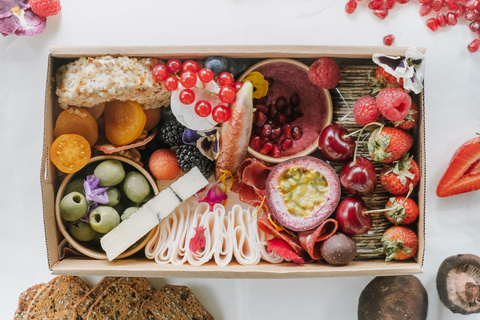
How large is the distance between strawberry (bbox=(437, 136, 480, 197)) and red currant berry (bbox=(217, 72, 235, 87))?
2.78 ft

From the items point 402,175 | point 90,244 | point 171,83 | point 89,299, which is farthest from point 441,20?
point 89,299

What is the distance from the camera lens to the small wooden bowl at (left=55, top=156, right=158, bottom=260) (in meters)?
1.30

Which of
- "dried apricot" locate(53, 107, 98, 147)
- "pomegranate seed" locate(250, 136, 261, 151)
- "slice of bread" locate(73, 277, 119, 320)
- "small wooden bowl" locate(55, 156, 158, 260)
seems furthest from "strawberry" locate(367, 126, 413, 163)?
"slice of bread" locate(73, 277, 119, 320)

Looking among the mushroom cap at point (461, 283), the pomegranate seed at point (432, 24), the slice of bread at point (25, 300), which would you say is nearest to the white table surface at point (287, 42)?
the pomegranate seed at point (432, 24)

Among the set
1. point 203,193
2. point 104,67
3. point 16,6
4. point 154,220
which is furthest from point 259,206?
point 16,6

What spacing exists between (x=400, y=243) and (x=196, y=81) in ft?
2.67

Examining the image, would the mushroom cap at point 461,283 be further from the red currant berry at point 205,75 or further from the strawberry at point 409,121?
the red currant berry at point 205,75

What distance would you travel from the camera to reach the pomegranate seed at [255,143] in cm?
137

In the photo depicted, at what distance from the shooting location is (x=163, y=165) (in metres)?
1.35

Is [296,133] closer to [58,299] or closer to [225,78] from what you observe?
[225,78]

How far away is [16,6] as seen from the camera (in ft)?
4.61

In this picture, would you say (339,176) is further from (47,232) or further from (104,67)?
(47,232)

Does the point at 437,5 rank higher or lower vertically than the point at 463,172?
higher

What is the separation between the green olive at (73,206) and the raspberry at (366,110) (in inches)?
36.3
